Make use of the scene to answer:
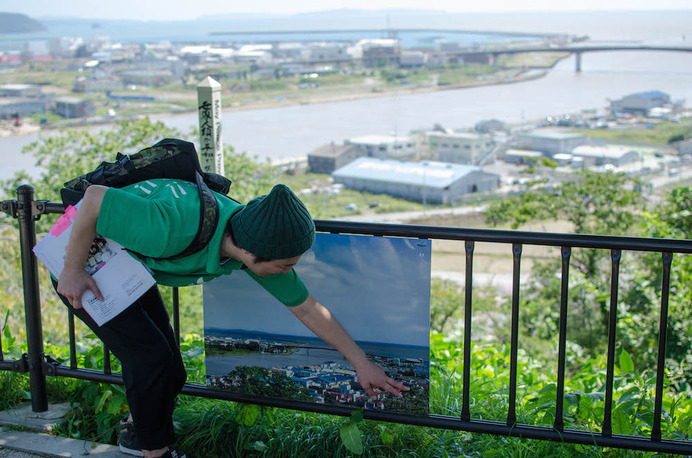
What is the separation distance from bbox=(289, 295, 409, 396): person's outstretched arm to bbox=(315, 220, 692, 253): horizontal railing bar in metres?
0.31

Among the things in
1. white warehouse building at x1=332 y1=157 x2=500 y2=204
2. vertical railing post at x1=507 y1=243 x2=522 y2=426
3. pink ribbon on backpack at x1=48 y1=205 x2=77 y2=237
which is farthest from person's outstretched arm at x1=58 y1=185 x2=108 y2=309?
white warehouse building at x1=332 y1=157 x2=500 y2=204

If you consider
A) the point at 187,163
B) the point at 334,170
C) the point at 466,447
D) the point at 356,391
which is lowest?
the point at 334,170

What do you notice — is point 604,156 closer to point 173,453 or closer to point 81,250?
point 173,453

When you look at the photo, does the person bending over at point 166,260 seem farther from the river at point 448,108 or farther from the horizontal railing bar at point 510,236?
the river at point 448,108

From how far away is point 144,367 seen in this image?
216 centimetres

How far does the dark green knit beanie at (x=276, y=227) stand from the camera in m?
1.96

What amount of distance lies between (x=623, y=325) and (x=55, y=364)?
9418 millimetres

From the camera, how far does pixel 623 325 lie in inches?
413

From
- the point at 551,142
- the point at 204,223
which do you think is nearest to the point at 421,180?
the point at 551,142

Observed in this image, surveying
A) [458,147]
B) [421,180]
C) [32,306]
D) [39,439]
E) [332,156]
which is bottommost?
[421,180]

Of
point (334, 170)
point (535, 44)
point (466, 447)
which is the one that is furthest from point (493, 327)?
Answer: point (535, 44)

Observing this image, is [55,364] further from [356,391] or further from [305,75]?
[305,75]

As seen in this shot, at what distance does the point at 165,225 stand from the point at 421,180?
62.7 meters

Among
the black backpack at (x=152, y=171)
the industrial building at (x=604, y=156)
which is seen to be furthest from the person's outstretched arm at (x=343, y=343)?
the industrial building at (x=604, y=156)
